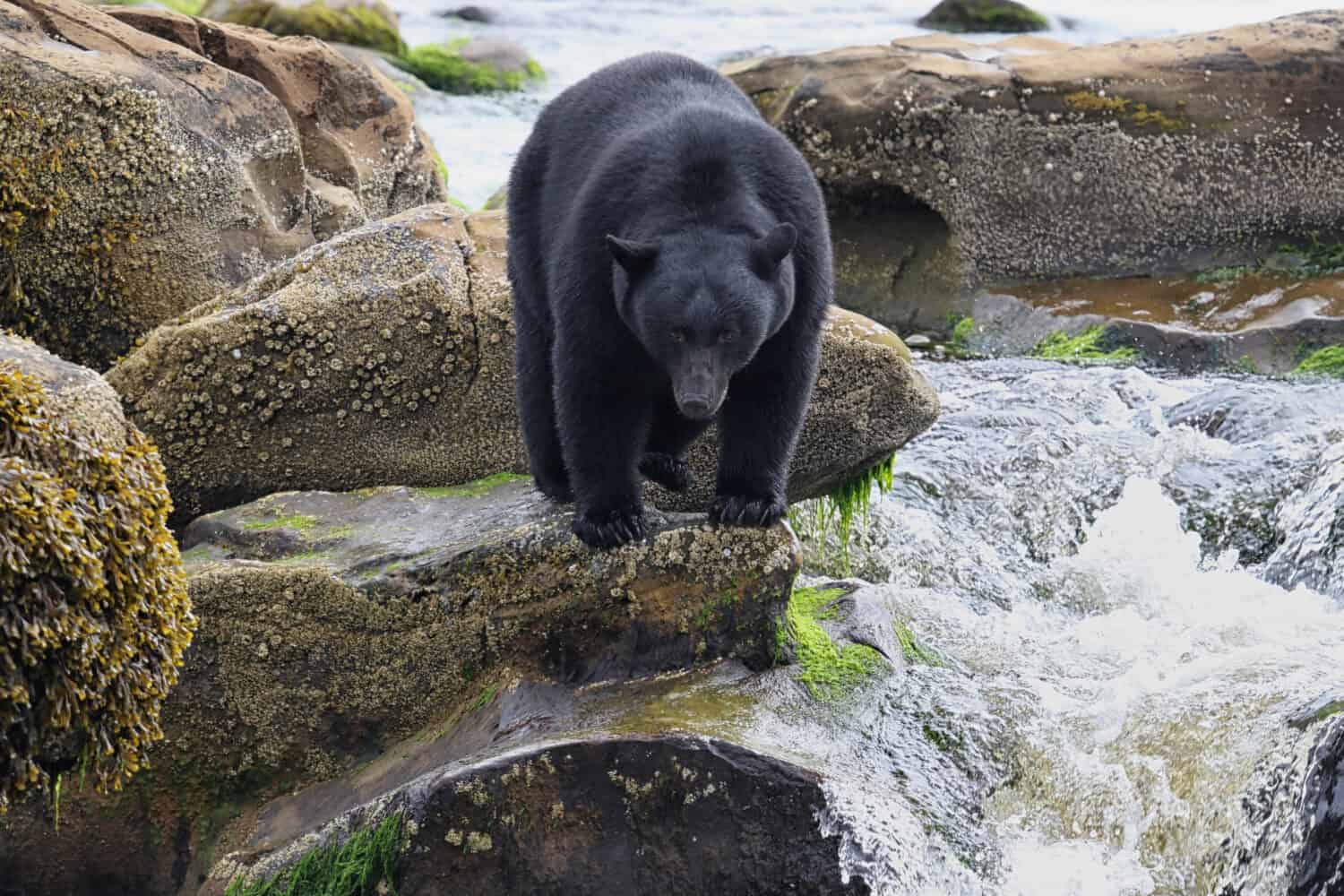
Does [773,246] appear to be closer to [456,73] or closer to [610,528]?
[610,528]

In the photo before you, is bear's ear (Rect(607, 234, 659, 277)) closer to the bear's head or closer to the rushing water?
the bear's head

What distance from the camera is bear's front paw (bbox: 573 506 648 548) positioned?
580 centimetres

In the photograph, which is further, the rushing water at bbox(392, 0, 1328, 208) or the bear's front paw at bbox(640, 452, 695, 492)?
the rushing water at bbox(392, 0, 1328, 208)

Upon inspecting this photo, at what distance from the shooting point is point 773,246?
5266 millimetres

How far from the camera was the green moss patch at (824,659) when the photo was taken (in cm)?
587

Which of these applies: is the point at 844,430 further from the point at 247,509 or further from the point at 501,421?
the point at 247,509

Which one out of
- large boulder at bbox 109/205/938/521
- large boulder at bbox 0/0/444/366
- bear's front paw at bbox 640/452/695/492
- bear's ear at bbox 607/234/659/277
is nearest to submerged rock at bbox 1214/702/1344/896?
large boulder at bbox 109/205/938/521

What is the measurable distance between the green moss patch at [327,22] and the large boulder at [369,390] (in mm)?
12464

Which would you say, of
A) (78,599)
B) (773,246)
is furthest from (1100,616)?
(78,599)

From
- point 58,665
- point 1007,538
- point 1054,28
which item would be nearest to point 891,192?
point 1007,538

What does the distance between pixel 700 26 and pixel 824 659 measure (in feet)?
73.0

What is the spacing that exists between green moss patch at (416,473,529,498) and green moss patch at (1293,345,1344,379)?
18.8 ft

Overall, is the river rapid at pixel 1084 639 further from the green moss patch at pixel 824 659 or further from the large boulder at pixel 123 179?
the large boulder at pixel 123 179

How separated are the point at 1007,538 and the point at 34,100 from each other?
586cm
